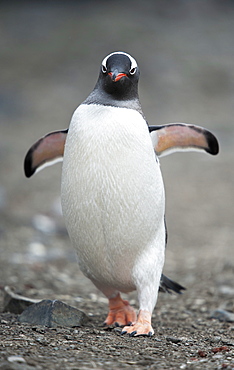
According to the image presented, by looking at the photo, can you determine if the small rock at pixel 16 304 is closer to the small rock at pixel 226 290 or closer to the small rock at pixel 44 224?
the small rock at pixel 226 290

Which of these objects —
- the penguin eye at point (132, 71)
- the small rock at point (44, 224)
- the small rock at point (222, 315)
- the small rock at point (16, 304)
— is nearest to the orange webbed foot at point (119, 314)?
the small rock at point (16, 304)

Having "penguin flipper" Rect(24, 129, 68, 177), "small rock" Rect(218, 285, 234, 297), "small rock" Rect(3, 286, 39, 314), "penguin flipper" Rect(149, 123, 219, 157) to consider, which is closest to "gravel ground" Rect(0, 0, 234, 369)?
"small rock" Rect(218, 285, 234, 297)

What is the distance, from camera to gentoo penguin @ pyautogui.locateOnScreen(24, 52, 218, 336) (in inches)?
102

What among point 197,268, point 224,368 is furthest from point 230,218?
point 224,368

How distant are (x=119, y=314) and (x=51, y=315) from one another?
1.68 ft

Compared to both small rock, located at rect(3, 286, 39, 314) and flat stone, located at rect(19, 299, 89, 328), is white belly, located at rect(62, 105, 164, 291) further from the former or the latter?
small rock, located at rect(3, 286, 39, 314)

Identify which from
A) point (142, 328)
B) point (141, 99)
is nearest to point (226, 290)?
point (142, 328)

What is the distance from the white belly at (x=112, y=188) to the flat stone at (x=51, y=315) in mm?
265

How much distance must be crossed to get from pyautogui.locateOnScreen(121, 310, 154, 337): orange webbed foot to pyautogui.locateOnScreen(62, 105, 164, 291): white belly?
194mm

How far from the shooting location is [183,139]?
305 centimetres

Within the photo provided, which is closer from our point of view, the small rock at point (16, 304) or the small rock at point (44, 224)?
the small rock at point (16, 304)

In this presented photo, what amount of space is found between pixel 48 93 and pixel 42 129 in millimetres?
2374

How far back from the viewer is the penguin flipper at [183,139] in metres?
3.01

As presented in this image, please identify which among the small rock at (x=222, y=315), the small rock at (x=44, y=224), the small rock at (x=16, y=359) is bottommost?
the small rock at (x=222, y=315)
